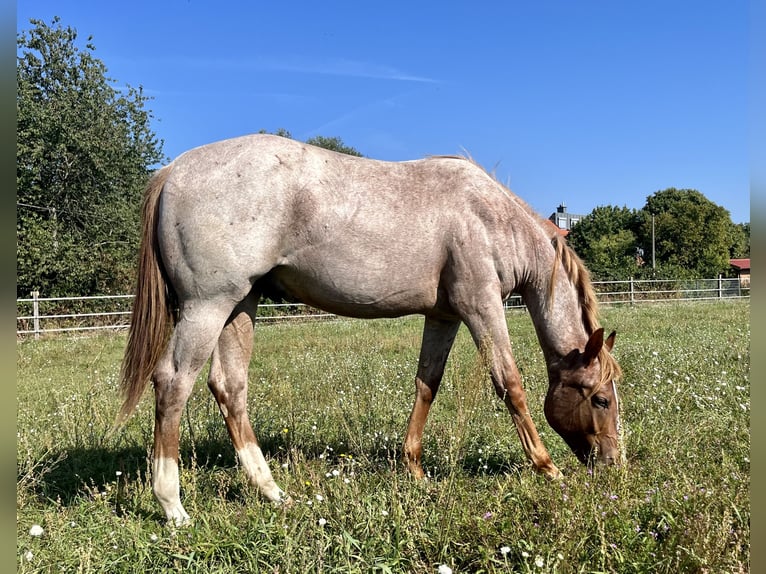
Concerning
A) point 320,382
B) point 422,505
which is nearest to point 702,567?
point 422,505

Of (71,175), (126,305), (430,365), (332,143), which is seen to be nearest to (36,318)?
(126,305)

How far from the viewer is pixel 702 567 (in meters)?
1.99

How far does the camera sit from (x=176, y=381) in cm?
309

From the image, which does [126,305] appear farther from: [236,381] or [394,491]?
[394,491]

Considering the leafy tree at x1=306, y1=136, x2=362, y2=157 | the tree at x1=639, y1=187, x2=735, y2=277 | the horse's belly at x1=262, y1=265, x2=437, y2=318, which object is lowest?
the horse's belly at x1=262, y1=265, x2=437, y2=318

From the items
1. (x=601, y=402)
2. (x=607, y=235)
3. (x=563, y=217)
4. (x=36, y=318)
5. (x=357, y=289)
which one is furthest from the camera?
(x=563, y=217)

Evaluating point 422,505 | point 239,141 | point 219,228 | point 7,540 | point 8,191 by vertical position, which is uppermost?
point 239,141

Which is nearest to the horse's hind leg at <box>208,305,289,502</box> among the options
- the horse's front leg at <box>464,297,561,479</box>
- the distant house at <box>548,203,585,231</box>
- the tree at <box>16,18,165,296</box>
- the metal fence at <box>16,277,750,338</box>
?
the horse's front leg at <box>464,297,561,479</box>

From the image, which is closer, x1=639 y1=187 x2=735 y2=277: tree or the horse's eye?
the horse's eye

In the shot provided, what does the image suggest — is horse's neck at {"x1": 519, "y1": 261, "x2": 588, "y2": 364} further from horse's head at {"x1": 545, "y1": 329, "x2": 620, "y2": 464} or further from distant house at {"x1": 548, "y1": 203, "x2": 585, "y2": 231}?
distant house at {"x1": 548, "y1": 203, "x2": 585, "y2": 231}

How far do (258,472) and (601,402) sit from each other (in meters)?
2.42

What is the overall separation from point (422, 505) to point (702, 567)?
132cm

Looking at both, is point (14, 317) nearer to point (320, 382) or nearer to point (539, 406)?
point (539, 406)

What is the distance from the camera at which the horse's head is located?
344 centimetres
